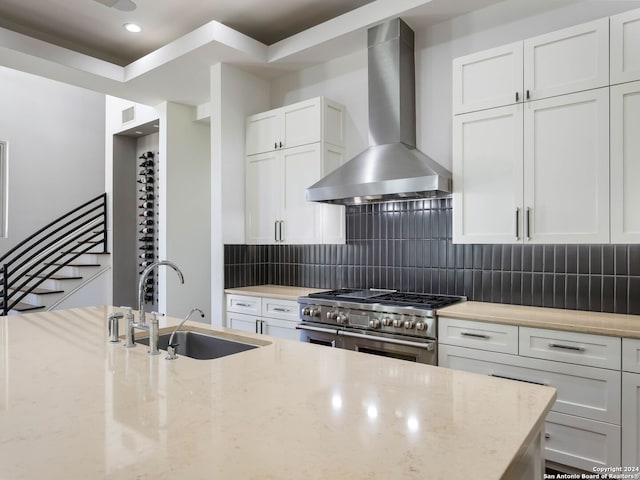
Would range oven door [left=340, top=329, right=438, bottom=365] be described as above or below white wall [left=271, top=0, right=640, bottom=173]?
below

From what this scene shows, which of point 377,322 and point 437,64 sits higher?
point 437,64

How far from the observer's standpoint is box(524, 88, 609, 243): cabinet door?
224 cm

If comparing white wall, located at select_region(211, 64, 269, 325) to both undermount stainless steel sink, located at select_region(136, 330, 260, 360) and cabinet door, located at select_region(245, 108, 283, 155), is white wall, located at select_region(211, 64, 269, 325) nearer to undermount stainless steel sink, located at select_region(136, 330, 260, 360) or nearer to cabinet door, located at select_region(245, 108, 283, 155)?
cabinet door, located at select_region(245, 108, 283, 155)

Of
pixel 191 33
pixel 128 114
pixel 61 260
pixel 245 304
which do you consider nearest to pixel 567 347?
pixel 245 304

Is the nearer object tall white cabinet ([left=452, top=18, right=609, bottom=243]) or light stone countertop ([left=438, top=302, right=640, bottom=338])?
light stone countertop ([left=438, top=302, right=640, bottom=338])

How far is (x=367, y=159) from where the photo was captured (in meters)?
3.07

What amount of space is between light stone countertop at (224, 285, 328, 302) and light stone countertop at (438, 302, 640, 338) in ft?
4.25

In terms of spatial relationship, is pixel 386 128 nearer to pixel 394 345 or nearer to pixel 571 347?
pixel 394 345

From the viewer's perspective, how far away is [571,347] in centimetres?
208

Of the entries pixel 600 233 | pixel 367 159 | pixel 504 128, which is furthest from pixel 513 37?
pixel 600 233

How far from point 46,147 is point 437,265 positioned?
596cm

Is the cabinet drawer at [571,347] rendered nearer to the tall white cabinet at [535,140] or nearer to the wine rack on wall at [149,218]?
the tall white cabinet at [535,140]

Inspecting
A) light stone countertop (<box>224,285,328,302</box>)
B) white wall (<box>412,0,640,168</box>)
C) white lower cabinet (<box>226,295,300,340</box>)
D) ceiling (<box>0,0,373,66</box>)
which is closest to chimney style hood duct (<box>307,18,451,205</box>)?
white wall (<box>412,0,640,168</box>)

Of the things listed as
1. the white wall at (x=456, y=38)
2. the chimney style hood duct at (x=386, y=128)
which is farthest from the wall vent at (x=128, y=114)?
the white wall at (x=456, y=38)
